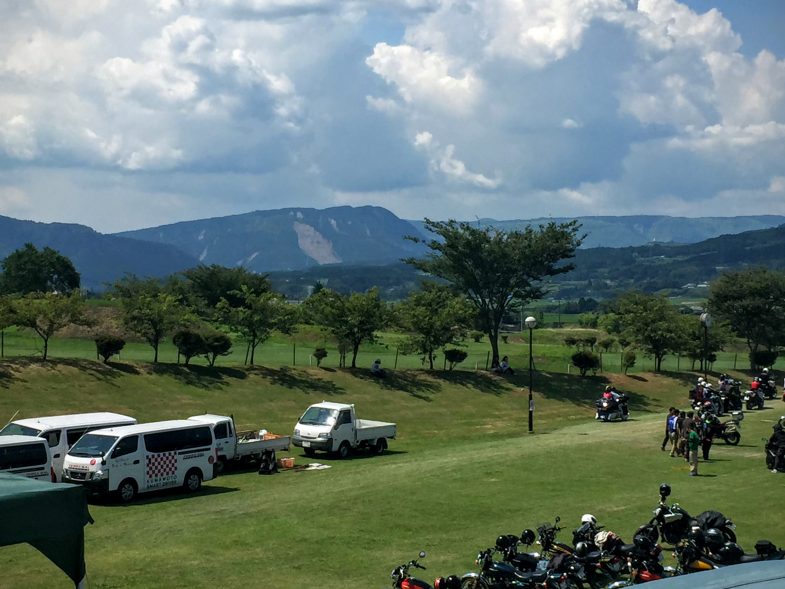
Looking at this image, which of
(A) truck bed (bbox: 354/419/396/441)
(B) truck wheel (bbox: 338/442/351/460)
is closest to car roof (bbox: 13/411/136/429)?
(B) truck wheel (bbox: 338/442/351/460)

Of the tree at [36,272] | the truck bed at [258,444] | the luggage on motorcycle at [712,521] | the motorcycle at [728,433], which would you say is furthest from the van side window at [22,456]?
the tree at [36,272]

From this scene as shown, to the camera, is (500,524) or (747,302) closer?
(500,524)

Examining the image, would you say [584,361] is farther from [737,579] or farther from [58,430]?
[737,579]

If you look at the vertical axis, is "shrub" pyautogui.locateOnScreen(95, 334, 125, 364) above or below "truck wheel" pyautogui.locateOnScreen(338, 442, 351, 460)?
above

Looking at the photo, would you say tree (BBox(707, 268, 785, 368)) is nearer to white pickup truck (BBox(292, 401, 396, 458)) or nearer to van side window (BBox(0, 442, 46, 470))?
white pickup truck (BBox(292, 401, 396, 458))

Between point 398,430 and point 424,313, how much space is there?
13565mm

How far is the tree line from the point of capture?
46875mm

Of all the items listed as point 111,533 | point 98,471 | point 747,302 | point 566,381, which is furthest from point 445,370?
point 111,533

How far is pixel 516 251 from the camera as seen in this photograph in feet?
190

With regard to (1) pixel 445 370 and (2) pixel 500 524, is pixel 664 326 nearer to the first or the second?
(1) pixel 445 370

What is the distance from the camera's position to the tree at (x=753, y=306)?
67.2 meters

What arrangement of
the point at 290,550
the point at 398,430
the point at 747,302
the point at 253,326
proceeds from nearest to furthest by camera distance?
the point at 290,550 → the point at 398,430 → the point at 253,326 → the point at 747,302

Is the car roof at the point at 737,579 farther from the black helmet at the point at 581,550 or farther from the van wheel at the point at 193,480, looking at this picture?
the van wheel at the point at 193,480

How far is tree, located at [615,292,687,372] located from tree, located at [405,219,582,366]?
594cm
